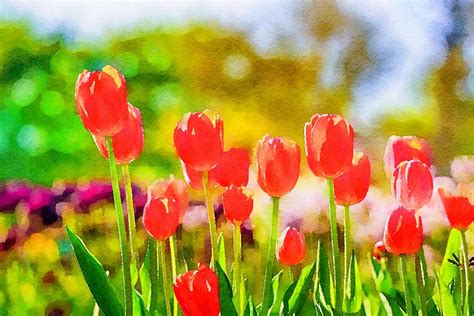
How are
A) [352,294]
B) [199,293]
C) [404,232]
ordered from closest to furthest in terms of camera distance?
[199,293]
[404,232]
[352,294]

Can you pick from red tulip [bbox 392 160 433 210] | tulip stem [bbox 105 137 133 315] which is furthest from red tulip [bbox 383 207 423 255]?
tulip stem [bbox 105 137 133 315]

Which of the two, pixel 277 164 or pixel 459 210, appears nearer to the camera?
pixel 277 164

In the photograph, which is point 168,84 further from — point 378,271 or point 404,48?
point 378,271

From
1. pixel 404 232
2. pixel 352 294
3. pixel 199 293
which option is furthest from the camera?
pixel 352 294

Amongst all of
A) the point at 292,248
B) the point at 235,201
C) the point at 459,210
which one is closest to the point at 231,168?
the point at 235,201

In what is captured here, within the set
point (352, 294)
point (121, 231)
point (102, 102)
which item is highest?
point (102, 102)

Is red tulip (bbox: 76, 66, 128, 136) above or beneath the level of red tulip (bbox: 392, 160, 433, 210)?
above

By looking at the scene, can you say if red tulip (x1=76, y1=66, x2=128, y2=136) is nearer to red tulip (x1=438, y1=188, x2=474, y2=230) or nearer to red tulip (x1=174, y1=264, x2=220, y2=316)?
red tulip (x1=174, y1=264, x2=220, y2=316)

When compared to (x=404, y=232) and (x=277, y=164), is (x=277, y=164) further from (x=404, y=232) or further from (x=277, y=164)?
(x=404, y=232)
